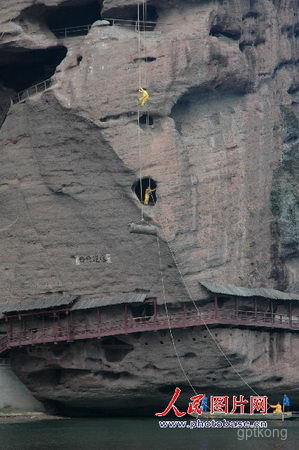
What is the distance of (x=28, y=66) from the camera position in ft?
214

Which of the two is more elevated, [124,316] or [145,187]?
[145,187]

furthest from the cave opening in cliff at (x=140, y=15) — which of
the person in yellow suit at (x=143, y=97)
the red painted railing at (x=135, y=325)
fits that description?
the red painted railing at (x=135, y=325)

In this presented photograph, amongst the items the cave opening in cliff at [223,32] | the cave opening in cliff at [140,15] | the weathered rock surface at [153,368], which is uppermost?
the cave opening in cliff at [140,15]

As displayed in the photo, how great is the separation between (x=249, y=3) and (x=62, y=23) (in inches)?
316

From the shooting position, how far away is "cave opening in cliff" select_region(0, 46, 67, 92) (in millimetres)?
63875

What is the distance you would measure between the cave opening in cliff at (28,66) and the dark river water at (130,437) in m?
15.3

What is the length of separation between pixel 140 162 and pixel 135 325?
674 centimetres

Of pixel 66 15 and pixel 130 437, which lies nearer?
pixel 130 437

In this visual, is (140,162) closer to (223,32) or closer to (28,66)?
(223,32)

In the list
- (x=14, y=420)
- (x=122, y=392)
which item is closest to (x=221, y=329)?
(x=122, y=392)

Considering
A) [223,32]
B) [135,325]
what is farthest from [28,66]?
[135,325]

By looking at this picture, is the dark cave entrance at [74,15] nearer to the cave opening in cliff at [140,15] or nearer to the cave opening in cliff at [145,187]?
the cave opening in cliff at [140,15]

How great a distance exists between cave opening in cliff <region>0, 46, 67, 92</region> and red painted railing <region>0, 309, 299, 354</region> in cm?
1154

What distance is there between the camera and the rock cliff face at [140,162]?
199 feet
